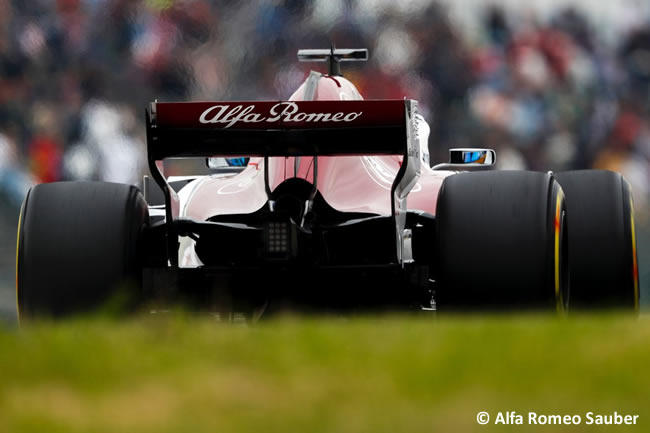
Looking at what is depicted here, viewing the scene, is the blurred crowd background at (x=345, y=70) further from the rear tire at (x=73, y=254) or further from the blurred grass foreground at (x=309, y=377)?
the blurred grass foreground at (x=309, y=377)

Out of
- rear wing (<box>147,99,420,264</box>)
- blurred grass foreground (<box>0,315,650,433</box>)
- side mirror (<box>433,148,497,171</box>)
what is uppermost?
rear wing (<box>147,99,420,264</box>)

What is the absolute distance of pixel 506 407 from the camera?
1.94 metres

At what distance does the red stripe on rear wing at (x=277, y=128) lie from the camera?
4590 millimetres

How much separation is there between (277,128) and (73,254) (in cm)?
96

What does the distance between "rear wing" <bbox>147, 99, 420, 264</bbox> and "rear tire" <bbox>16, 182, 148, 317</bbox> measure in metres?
0.30

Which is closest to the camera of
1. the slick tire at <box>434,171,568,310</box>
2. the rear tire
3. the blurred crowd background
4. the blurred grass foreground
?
the blurred grass foreground

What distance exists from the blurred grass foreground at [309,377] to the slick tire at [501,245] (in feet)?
5.71

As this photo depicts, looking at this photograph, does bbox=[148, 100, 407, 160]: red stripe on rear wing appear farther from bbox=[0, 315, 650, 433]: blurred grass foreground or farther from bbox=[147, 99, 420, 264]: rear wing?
bbox=[0, 315, 650, 433]: blurred grass foreground

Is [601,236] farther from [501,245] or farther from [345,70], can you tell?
[345,70]

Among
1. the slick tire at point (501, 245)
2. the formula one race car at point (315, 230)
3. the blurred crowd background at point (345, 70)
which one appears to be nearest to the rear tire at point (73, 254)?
the formula one race car at point (315, 230)

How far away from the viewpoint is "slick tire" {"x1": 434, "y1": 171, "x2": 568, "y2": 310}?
14.7 feet

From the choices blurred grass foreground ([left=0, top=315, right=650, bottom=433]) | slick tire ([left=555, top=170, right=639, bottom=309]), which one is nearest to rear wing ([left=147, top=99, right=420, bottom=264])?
slick tire ([left=555, top=170, right=639, bottom=309])

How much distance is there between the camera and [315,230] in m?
4.88

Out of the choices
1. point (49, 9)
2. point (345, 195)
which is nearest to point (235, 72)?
point (49, 9)
